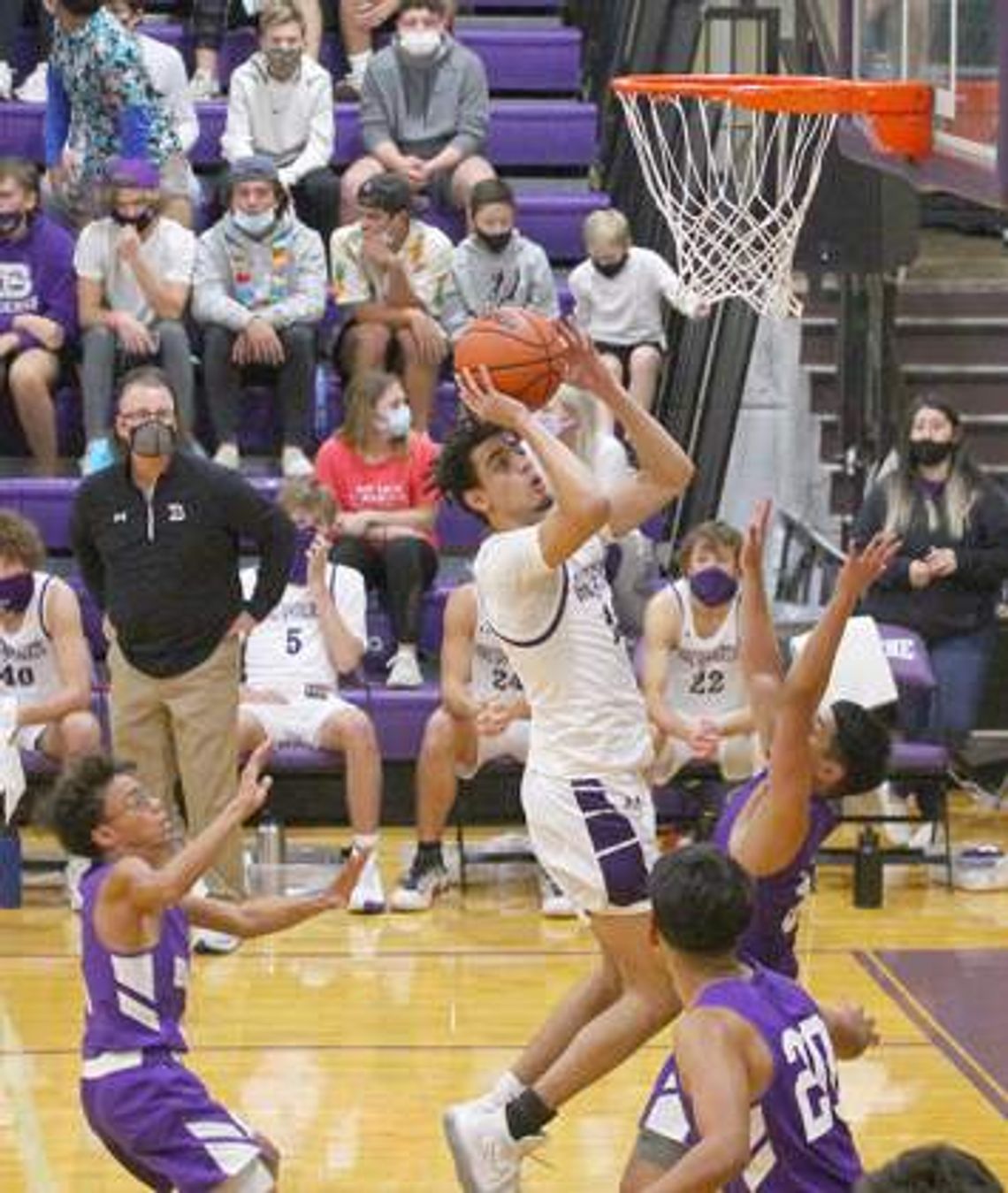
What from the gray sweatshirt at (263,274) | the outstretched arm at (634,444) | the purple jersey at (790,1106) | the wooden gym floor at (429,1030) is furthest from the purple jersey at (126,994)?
the gray sweatshirt at (263,274)

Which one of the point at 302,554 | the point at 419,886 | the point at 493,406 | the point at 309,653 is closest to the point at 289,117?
the point at 302,554

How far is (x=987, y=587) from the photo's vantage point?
11.6 meters

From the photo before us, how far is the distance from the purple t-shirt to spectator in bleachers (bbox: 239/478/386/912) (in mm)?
1714

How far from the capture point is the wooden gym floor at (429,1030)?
7961mm

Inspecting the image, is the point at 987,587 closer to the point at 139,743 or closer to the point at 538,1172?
the point at 139,743

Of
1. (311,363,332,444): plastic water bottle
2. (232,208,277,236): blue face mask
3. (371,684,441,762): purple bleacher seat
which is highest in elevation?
(232,208,277,236): blue face mask

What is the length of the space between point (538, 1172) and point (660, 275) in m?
5.36

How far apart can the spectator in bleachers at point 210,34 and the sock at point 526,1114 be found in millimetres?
7567

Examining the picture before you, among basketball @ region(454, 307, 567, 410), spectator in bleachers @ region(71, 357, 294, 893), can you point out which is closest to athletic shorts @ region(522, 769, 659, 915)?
basketball @ region(454, 307, 567, 410)

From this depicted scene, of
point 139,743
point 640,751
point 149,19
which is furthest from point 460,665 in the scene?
point 149,19

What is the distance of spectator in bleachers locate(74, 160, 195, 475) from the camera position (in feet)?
39.8

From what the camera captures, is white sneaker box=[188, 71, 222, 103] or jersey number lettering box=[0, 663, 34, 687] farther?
white sneaker box=[188, 71, 222, 103]

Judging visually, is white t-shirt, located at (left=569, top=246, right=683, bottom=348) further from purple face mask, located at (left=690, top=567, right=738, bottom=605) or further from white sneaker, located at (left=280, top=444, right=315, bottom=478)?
purple face mask, located at (left=690, top=567, right=738, bottom=605)

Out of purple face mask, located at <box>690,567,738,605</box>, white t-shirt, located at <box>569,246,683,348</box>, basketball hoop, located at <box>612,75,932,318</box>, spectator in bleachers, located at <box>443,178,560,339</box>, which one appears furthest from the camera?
white t-shirt, located at <box>569,246,683,348</box>
